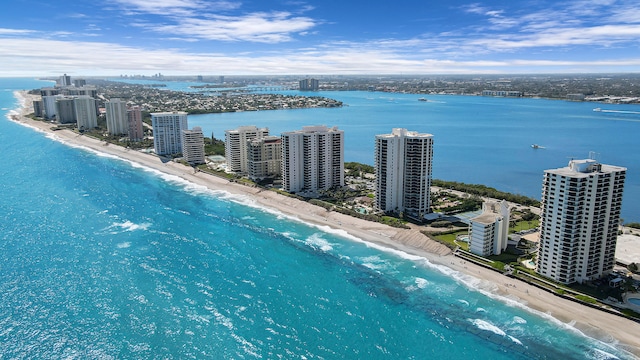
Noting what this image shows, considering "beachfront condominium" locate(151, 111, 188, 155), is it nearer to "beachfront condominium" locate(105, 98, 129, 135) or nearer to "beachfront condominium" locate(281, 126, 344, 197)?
"beachfront condominium" locate(105, 98, 129, 135)

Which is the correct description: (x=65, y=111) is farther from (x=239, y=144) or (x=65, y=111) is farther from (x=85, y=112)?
(x=239, y=144)

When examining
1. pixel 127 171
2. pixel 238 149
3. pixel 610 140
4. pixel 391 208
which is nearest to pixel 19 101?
pixel 127 171

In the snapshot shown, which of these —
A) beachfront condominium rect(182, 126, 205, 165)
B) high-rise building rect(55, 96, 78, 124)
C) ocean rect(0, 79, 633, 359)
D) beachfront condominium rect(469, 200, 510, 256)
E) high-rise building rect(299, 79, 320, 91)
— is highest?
high-rise building rect(299, 79, 320, 91)

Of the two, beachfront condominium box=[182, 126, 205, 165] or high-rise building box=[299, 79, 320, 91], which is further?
high-rise building box=[299, 79, 320, 91]

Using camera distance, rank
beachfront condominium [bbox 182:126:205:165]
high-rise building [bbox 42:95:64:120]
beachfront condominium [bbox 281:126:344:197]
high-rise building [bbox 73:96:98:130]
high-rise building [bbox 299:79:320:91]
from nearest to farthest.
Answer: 1. beachfront condominium [bbox 281:126:344:197]
2. beachfront condominium [bbox 182:126:205:165]
3. high-rise building [bbox 73:96:98:130]
4. high-rise building [bbox 42:95:64:120]
5. high-rise building [bbox 299:79:320:91]

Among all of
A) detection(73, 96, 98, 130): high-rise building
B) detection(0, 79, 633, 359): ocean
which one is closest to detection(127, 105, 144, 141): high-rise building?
detection(73, 96, 98, 130): high-rise building

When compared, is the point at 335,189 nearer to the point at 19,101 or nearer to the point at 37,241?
the point at 37,241

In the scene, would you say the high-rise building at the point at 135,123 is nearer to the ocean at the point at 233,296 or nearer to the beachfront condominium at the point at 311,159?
the ocean at the point at 233,296

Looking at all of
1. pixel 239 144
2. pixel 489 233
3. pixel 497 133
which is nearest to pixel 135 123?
pixel 239 144
